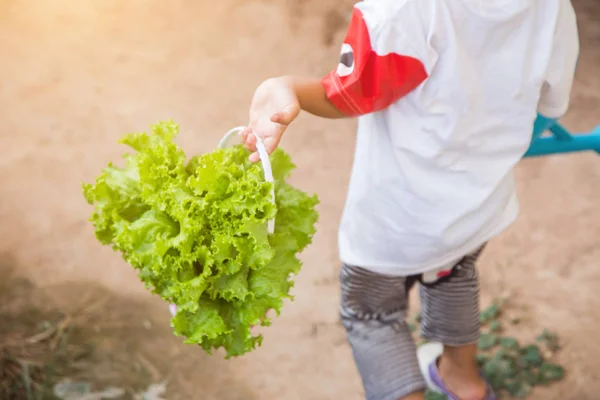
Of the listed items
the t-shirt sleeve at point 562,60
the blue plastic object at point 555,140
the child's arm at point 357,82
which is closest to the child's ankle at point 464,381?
the blue plastic object at point 555,140

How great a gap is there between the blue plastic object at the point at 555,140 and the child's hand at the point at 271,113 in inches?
17.7

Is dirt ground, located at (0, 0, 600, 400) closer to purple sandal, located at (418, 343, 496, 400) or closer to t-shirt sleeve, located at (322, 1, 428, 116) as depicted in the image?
purple sandal, located at (418, 343, 496, 400)

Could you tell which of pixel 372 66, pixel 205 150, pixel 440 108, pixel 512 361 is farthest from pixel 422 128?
pixel 205 150

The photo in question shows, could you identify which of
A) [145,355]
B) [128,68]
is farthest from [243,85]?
[145,355]

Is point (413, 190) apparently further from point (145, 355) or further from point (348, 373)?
point (145, 355)

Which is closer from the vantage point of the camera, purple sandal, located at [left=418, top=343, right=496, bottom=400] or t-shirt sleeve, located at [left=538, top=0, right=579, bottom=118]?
t-shirt sleeve, located at [left=538, top=0, right=579, bottom=118]

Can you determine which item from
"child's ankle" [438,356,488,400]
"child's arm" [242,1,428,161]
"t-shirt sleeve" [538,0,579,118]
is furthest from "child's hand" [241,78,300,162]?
"child's ankle" [438,356,488,400]

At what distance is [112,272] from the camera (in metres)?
1.78

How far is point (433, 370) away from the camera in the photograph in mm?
1438

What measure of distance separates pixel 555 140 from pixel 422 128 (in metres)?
0.32

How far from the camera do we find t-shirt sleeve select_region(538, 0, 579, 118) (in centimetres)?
93

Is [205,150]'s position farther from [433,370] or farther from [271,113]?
[271,113]

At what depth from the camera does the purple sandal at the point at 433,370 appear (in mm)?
1430

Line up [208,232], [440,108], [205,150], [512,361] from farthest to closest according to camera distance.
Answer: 1. [205,150]
2. [512,361]
3. [440,108]
4. [208,232]
